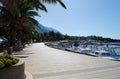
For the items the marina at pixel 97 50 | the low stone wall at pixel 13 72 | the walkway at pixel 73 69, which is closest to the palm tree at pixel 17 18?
the marina at pixel 97 50

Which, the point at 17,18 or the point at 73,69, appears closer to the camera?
the point at 73,69

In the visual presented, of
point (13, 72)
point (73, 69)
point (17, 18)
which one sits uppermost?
point (17, 18)

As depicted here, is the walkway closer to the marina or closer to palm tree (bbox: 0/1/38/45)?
the marina

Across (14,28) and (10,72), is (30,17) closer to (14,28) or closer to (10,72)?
(14,28)

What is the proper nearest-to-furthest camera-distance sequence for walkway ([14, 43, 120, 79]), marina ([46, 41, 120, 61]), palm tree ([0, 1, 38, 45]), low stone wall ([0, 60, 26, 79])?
low stone wall ([0, 60, 26, 79])
walkway ([14, 43, 120, 79])
marina ([46, 41, 120, 61])
palm tree ([0, 1, 38, 45])

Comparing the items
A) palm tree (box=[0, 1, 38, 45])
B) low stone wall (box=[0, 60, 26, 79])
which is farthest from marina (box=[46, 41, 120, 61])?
low stone wall (box=[0, 60, 26, 79])

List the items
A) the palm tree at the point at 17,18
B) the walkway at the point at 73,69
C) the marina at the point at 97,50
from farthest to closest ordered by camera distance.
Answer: the palm tree at the point at 17,18 → the marina at the point at 97,50 → the walkway at the point at 73,69

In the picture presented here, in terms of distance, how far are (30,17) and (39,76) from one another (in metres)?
27.5

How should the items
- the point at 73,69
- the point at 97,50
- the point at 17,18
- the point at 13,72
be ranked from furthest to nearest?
the point at 97,50 → the point at 17,18 → the point at 73,69 → the point at 13,72

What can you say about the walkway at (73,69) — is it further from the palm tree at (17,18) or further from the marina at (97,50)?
the palm tree at (17,18)

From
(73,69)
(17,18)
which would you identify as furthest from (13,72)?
(17,18)

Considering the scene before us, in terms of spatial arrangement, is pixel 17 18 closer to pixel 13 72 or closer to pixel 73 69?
pixel 73 69

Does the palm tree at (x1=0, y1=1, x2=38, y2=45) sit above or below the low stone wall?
above

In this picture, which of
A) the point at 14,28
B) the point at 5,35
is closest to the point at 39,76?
the point at 14,28
